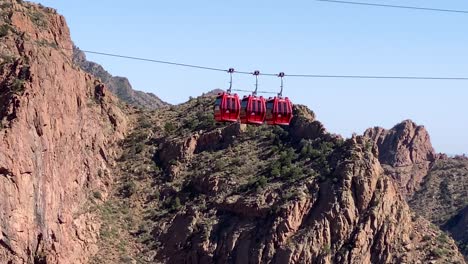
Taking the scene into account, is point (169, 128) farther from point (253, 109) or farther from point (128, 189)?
point (253, 109)

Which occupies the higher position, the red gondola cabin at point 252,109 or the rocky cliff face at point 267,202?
the red gondola cabin at point 252,109

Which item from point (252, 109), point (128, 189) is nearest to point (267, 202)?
point (128, 189)

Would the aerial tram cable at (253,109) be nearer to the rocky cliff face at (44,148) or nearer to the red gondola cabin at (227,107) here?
the red gondola cabin at (227,107)

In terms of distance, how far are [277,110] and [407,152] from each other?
9749 cm

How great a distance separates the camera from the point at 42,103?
235ft

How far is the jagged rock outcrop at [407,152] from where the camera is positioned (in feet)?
459

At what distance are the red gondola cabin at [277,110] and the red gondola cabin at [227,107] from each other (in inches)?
84.9

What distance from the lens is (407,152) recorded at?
144875mm

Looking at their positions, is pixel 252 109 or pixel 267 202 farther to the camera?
pixel 267 202

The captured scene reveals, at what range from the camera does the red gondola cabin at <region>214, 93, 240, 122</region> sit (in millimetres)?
51188

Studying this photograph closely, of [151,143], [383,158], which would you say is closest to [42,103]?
[151,143]

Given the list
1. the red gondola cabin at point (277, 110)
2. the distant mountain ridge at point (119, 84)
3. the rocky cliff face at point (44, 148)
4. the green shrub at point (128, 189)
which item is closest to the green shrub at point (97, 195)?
the rocky cliff face at point (44, 148)

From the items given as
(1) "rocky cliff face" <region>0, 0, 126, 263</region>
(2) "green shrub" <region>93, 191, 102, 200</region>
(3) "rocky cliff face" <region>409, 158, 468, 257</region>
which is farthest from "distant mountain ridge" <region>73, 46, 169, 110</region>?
(2) "green shrub" <region>93, 191, 102, 200</region>

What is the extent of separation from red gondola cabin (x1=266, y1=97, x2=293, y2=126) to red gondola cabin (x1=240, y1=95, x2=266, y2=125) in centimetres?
62
